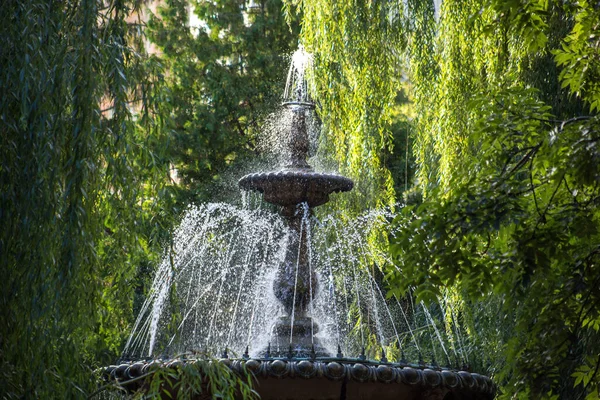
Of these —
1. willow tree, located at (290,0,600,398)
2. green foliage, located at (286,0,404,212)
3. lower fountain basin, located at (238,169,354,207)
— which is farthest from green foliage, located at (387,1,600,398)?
green foliage, located at (286,0,404,212)

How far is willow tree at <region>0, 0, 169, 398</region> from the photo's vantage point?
17.8 ft

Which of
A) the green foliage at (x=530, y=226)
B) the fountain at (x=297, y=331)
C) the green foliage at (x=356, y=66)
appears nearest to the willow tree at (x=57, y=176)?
the fountain at (x=297, y=331)

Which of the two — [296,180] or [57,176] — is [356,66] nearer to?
[296,180]

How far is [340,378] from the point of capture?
7.28 m

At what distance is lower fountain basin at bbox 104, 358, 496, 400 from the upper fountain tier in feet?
7.83

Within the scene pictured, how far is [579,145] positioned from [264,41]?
49.3 ft

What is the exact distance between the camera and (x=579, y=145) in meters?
5.52

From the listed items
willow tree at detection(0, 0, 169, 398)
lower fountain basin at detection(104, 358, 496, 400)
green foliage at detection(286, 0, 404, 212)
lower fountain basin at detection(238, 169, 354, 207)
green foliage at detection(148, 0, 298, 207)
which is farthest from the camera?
green foliage at detection(148, 0, 298, 207)

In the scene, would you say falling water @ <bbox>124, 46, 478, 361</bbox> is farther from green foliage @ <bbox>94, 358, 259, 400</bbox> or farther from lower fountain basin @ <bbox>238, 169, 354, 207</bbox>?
green foliage @ <bbox>94, 358, 259, 400</bbox>

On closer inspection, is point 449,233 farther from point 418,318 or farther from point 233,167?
point 233,167

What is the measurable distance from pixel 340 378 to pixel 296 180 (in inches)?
106

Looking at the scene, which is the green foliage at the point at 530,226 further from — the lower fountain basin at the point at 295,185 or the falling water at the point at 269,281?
the falling water at the point at 269,281

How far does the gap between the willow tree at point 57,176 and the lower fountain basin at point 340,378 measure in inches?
58.8

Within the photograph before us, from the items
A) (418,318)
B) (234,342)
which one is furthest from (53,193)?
(418,318)
